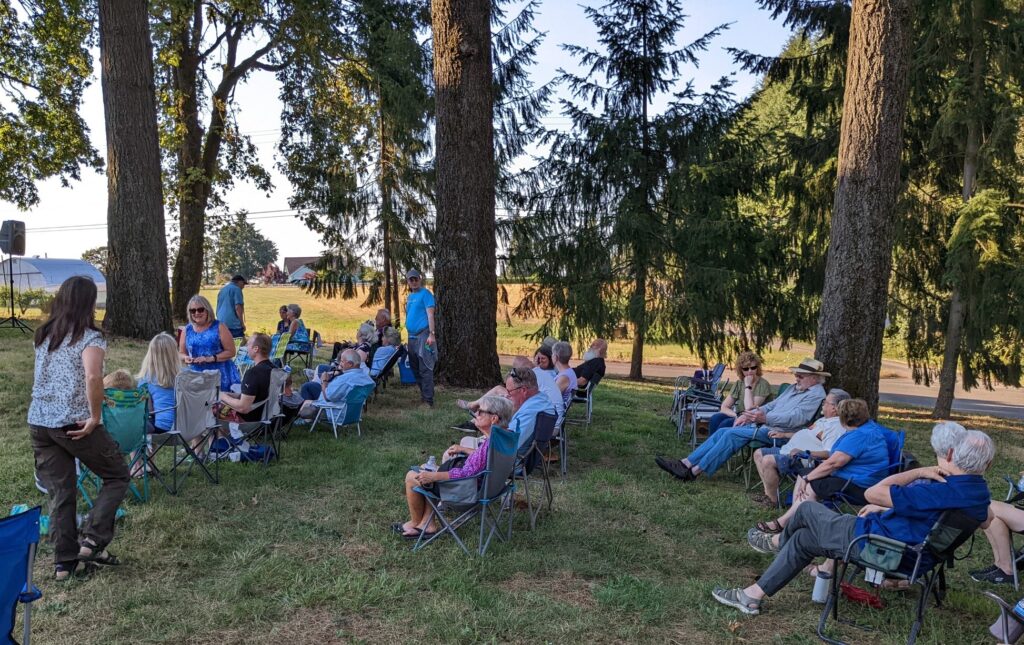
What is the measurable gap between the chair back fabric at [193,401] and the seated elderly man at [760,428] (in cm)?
Result: 377

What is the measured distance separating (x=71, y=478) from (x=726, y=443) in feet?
15.7

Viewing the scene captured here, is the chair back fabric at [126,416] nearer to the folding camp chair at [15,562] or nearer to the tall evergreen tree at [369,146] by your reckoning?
the folding camp chair at [15,562]

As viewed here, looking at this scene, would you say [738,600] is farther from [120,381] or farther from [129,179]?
[129,179]

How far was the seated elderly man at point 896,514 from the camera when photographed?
11.1 ft

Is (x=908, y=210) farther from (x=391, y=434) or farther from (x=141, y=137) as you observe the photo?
(x=141, y=137)

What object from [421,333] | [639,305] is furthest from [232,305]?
[639,305]

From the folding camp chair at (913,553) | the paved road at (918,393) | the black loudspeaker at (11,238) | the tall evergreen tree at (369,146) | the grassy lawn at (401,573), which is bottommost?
the paved road at (918,393)

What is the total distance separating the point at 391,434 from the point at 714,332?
8562mm

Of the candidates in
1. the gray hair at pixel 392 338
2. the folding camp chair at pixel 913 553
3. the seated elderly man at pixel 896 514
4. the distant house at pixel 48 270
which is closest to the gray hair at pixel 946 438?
the seated elderly man at pixel 896 514

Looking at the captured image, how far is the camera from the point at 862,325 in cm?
800

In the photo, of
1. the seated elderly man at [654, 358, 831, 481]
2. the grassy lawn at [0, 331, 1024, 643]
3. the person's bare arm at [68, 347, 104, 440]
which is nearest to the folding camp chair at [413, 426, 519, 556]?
the grassy lawn at [0, 331, 1024, 643]

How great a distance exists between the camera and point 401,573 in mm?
4031

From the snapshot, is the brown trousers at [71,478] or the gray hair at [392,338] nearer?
the brown trousers at [71,478]

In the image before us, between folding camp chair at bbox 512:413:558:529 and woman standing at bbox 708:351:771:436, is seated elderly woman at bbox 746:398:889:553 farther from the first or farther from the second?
woman standing at bbox 708:351:771:436
